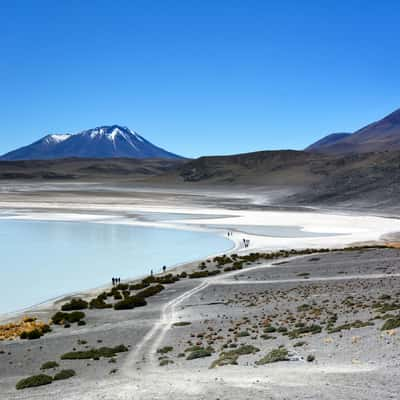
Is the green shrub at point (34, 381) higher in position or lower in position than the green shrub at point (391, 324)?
lower

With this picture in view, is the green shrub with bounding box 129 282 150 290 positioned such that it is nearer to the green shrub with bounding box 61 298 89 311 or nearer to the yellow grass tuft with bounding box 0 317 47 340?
the green shrub with bounding box 61 298 89 311

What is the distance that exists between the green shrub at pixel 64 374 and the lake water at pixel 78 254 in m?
10.4

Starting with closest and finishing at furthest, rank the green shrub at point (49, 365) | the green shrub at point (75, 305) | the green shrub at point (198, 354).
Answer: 1. the green shrub at point (198, 354)
2. the green shrub at point (49, 365)
3. the green shrub at point (75, 305)

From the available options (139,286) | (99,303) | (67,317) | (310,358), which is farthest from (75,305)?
(310,358)

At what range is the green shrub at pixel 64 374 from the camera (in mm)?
13344

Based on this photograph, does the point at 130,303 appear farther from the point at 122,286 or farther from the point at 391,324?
the point at 391,324

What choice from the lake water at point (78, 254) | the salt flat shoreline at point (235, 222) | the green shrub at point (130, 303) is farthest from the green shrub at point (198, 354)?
the lake water at point (78, 254)

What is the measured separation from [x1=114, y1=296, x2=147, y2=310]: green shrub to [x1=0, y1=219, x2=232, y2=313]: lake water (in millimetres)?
4160

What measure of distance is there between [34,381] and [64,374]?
76cm

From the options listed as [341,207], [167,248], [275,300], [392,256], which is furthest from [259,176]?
[275,300]

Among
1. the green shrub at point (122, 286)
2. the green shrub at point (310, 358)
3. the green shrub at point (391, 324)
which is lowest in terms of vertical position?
the green shrub at point (122, 286)

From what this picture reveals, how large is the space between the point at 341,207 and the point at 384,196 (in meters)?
6.66

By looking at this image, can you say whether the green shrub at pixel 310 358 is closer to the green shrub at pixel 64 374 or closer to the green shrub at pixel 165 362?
the green shrub at pixel 165 362

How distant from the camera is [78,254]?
1535 inches
